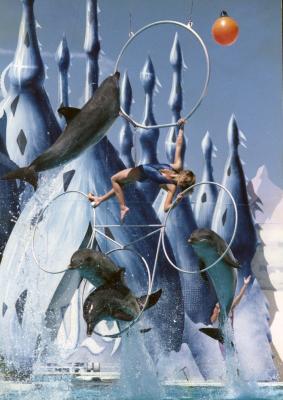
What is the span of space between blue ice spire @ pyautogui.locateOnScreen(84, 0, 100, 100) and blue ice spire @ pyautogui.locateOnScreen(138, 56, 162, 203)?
0.66 meters

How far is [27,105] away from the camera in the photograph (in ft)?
34.1

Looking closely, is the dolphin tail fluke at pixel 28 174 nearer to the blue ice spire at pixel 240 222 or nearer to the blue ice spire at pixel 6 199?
the blue ice spire at pixel 6 199

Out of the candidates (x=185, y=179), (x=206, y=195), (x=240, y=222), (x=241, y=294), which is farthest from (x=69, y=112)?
(x=241, y=294)

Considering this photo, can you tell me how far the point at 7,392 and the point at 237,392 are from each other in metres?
2.70

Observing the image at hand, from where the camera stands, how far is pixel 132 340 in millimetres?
9055

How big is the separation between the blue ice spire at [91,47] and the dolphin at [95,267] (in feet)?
11.7

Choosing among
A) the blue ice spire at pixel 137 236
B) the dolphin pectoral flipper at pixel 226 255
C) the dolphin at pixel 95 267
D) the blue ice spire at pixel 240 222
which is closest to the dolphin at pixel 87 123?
the dolphin at pixel 95 267

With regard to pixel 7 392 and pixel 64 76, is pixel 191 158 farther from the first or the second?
pixel 7 392

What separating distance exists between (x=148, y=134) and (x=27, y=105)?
1687 mm

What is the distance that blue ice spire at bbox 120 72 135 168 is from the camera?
1037cm

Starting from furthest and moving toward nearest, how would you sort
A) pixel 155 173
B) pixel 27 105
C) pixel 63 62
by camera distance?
1. pixel 63 62
2. pixel 27 105
3. pixel 155 173

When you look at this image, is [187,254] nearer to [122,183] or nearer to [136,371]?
[136,371]

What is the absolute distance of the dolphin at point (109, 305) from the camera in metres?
7.27

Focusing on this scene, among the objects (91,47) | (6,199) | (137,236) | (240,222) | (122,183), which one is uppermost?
(91,47)
